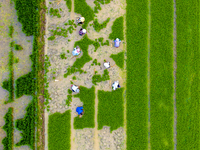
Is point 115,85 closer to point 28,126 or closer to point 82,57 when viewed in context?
point 82,57

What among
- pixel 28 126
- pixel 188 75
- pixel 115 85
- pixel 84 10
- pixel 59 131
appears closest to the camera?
pixel 28 126

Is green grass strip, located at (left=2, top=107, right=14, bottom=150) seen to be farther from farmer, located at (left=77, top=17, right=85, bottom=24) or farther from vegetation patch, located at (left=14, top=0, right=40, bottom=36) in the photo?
farmer, located at (left=77, top=17, right=85, bottom=24)

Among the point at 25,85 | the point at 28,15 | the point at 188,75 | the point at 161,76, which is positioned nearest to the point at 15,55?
the point at 25,85

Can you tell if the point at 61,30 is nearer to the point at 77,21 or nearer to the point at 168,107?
the point at 77,21

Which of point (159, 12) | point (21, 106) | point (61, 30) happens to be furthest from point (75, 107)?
point (159, 12)

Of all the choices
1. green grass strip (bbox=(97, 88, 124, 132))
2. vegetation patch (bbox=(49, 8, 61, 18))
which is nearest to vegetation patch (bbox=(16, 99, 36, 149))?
green grass strip (bbox=(97, 88, 124, 132))
